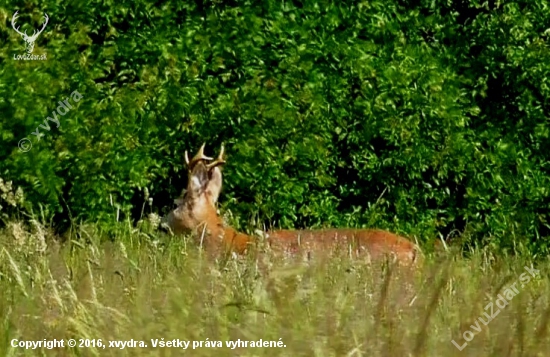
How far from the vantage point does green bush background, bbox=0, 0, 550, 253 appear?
26.5 ft

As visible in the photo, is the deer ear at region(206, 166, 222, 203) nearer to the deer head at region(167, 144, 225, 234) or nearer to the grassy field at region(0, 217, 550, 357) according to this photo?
the deer head at region(167, 144, 225, 234)

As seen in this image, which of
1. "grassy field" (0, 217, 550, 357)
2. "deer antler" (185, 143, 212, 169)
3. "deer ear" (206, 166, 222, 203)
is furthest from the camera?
"deer ear" (206, 166, 222, 203)

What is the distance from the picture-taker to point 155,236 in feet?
18.2

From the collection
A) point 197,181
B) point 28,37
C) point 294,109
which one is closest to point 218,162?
point 197,181

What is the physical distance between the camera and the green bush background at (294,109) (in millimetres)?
8070

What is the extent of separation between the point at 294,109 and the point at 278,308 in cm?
475

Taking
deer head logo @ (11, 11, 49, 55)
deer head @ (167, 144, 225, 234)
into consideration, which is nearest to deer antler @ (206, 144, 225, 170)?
deer head @ (167, 144, 225, 234)

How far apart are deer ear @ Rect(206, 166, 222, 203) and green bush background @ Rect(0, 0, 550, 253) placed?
15 centimetres

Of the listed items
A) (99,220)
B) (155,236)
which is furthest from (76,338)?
(99,220)

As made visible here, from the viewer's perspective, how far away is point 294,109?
8.14 m

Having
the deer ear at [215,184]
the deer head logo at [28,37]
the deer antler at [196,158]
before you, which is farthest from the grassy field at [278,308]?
the deer head logo at [28,37]

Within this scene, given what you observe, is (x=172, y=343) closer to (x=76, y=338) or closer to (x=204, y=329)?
(x=204, y=329)

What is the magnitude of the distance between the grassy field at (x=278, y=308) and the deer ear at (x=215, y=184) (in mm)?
3645

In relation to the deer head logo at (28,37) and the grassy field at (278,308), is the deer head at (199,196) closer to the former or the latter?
the deer head logo at (28,37)
